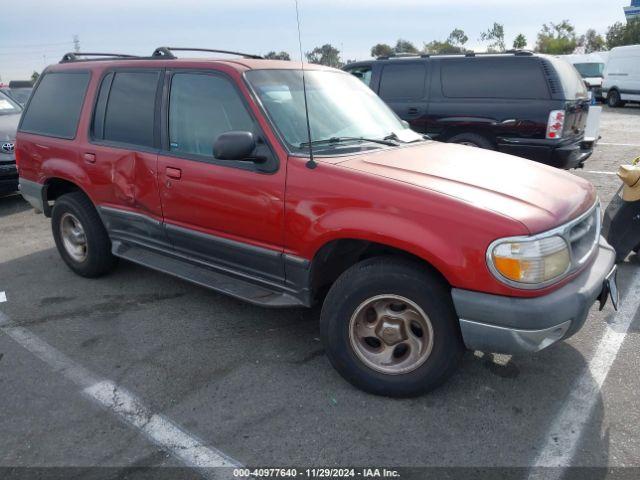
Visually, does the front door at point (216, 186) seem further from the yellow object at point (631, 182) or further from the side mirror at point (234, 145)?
the yellow object at point (631, 182)

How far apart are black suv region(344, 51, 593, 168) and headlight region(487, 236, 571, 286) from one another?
512 centimetres

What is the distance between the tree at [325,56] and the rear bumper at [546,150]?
397cm

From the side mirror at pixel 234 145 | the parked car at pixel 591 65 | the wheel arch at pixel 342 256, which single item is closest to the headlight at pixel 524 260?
the wheel arch at pixel 342 256

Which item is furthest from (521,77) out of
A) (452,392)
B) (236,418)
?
(236,418)

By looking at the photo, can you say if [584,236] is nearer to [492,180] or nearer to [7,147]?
[492,180]

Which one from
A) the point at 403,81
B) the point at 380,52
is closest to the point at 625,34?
the point at 380,52

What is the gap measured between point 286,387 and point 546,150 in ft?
18.3

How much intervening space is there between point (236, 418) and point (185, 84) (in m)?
2.34

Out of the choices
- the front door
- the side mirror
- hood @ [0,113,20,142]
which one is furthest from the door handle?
hood @ [0,113,20,142]

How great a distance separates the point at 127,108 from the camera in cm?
414

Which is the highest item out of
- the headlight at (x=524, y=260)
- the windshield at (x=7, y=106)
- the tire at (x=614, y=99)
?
the windshield at (x=7, y=106)

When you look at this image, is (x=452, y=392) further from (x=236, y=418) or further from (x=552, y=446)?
(x=236, y=418)

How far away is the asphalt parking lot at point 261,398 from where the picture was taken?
101 inches

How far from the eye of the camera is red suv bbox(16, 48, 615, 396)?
8.54 ft
